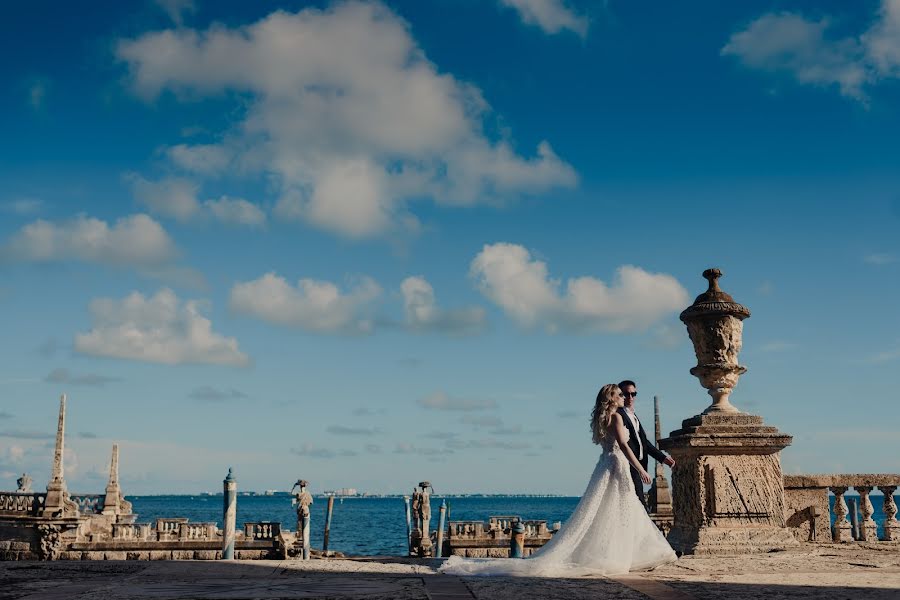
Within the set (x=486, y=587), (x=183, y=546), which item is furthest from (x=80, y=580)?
(x=183, y=546)

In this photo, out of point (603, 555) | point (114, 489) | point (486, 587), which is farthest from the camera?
point (114, 489)

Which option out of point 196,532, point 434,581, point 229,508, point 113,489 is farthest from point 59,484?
point 434,581

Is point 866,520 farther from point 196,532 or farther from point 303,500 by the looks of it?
point 196,532

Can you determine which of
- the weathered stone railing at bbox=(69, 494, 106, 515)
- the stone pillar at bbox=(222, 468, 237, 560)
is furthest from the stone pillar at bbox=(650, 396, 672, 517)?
the weathered stone railing at bbox=(69, 494, 106, 515)

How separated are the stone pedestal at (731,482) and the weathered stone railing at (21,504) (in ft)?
97.6

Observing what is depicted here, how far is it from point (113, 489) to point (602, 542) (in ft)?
144

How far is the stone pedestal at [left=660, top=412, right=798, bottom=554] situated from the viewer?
8.02 m

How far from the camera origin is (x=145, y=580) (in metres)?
6.67

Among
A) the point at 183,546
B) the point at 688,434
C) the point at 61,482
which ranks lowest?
the point at 183,546

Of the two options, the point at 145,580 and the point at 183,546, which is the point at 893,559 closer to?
the point at 145,580

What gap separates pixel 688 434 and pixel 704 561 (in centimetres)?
125

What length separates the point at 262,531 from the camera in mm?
32344

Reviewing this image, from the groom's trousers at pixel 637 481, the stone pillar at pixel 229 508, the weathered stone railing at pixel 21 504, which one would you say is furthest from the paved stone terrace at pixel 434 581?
the weathered stone railing at pixel 21 504

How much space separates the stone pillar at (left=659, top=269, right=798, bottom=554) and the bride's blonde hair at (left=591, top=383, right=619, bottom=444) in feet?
3.71
